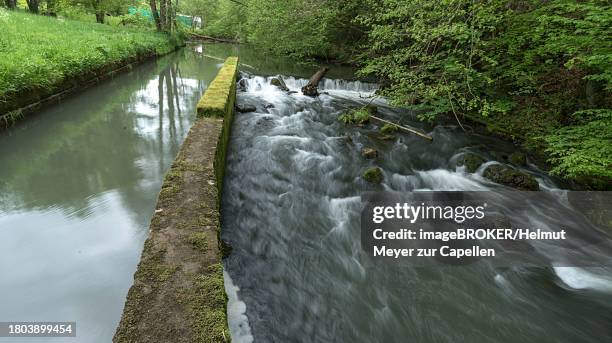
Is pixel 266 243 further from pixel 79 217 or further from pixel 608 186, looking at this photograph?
pixel 608 186

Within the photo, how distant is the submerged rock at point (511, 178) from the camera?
19.2ft

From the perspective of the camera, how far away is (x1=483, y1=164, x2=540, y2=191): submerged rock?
5859mm

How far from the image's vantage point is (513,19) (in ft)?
21.7

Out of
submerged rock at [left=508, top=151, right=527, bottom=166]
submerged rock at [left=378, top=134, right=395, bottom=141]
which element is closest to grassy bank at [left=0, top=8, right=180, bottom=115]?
submerged rock at [left=378, top=134, right=395, bottom=141]

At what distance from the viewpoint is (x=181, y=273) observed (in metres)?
2.33

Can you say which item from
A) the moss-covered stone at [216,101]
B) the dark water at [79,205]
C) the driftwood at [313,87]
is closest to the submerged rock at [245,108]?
the moss-covered stone at [216,101]

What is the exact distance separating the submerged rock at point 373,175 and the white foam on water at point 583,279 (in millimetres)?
2773

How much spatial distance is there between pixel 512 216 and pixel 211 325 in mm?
5082

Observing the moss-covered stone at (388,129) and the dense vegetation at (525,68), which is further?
the moss-covered stone at (388,129)

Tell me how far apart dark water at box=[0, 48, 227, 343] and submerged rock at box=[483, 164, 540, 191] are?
19.1 ft

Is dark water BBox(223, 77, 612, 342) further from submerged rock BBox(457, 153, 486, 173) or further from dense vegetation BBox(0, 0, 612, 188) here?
dense vegetation BBox(0, 0, 612, 188)

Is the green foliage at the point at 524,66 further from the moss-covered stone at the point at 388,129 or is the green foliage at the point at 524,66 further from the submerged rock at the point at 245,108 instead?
the submerged rock at the point at 245,108

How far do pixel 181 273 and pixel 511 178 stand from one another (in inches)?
235

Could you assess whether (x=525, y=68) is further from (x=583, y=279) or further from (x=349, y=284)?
(x=349, y=284)
